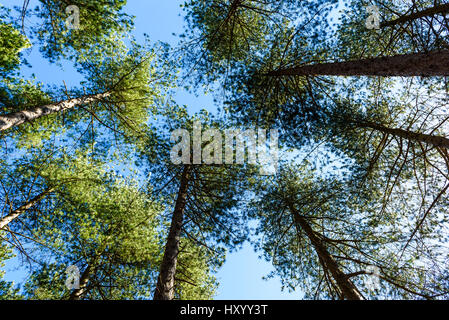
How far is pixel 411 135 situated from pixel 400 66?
204 cm

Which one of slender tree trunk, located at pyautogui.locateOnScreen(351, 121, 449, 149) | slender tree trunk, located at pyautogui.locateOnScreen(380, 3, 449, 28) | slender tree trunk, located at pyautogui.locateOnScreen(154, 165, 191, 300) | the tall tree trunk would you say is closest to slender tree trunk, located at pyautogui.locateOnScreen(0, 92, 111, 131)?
slender tree trunk, located at pyautogui.locateOnScreen(154, 165, 191, 300)

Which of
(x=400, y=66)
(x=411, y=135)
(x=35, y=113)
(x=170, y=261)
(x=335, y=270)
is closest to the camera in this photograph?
(x=400, y=66)

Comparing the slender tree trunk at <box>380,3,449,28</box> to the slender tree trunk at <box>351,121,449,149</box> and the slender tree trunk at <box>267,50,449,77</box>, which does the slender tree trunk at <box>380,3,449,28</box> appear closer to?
the slender tree trunk at <box>267,50,449,77</box>

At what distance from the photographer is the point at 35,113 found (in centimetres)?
457

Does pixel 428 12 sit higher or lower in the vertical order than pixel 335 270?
higher

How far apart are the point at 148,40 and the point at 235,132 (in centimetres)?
438

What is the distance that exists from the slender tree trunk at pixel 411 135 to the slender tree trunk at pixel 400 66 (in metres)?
1.62

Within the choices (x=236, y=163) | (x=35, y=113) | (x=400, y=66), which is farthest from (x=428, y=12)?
(x=35, y=113)

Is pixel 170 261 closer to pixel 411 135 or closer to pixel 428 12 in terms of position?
pixel 411 135

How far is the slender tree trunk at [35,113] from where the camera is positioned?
153 inches

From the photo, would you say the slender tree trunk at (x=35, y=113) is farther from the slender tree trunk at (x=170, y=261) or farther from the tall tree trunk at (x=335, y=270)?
the tall tree trunk at (x=335, y=270)

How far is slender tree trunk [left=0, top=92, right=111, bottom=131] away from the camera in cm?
388

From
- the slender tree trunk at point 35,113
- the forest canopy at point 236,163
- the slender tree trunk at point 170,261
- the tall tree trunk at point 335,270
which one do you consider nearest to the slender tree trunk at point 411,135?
the forest canopy at point 236,163

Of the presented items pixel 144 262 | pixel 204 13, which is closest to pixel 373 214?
pixel 144 262
